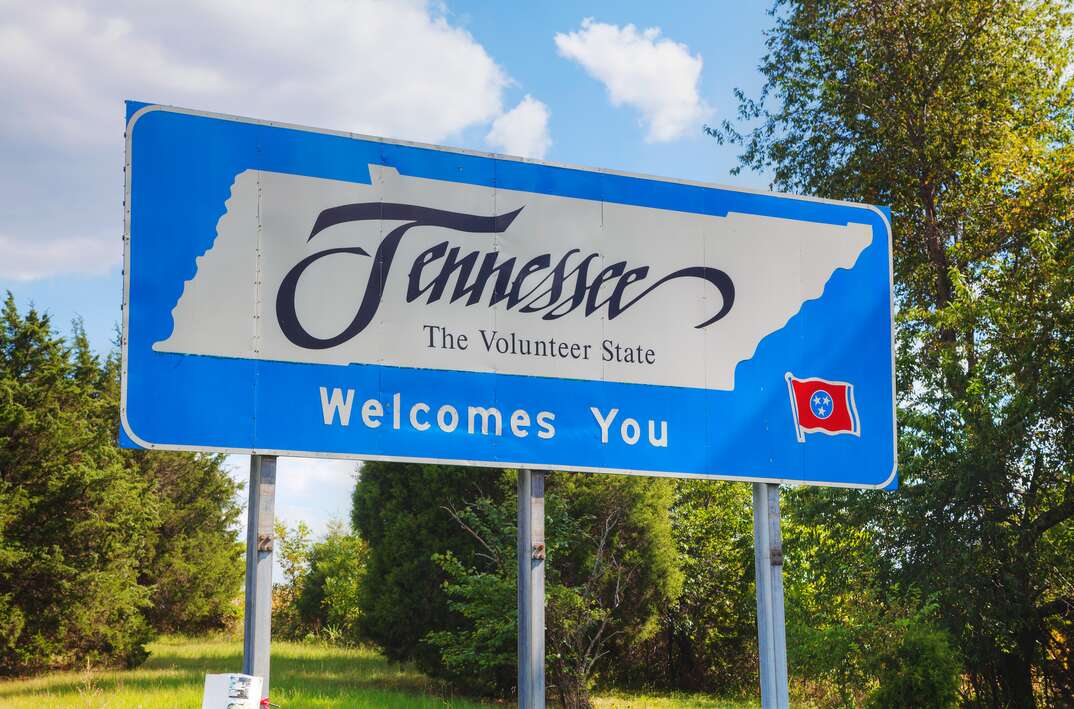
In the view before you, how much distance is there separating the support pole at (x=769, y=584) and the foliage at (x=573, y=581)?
5.55 metres

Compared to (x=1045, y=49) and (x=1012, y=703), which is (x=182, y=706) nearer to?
(x=1012, y=703)

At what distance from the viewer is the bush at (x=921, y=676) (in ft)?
42.7

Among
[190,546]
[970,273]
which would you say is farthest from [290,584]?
[970,273]

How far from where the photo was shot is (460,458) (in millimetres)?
8945

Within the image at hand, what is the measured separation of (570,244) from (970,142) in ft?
49.7

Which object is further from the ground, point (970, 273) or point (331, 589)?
point (970, 273)

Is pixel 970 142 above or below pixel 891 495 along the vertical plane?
above

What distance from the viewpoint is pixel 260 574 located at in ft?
26.7

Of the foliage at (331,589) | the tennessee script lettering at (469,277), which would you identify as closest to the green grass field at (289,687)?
the foliage at (331,589)

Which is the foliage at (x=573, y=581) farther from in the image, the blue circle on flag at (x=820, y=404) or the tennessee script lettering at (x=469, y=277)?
the tennessee script lettering at (x=469, y=277)

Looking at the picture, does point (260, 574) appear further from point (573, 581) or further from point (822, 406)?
point (573, 581)

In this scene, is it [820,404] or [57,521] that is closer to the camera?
[820,404]

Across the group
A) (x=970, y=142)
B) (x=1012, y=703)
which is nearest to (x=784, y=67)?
(x=970, y=142)

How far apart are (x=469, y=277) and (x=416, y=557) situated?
37.6ft
